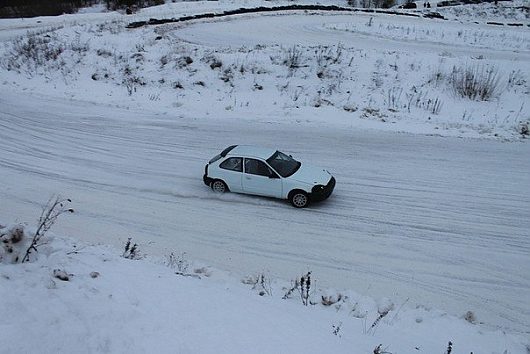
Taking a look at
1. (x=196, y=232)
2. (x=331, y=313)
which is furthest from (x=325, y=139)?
(x=331, y=313)

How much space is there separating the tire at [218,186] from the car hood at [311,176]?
204cm

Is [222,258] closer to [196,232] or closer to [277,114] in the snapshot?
[196,232]

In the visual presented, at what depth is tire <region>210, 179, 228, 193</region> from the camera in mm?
13320

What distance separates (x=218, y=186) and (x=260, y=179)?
4.56 ft

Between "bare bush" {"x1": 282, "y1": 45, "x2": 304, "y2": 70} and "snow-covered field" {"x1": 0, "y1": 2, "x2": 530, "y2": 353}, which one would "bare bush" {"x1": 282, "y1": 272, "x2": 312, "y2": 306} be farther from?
"bare bush" {"x1": 282, "y1": 45, "x2": 304, "y2": 70}

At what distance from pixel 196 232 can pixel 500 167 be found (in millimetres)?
10093

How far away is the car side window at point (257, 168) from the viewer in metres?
12.7

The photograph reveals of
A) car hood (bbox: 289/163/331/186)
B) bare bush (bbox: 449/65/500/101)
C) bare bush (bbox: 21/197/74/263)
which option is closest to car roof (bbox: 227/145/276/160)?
car hood (bbox: 289/163/331/186)

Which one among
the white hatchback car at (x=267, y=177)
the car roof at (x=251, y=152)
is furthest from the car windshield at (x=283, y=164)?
the car roof at (x=251, y=152)

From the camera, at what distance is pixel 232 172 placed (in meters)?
13.1

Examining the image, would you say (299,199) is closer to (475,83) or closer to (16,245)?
(16,245)

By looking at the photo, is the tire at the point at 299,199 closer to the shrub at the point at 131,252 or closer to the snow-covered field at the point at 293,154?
the snow-covered field at the point at 293,154

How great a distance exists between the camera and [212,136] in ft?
58.0

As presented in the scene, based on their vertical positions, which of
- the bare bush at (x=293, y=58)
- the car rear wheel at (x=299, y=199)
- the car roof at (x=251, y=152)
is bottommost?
the car rear wheel at (x=299, y=199)
